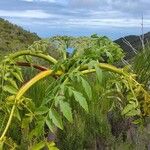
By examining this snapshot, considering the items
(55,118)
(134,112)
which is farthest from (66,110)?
(134,112)

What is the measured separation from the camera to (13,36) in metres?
35.5

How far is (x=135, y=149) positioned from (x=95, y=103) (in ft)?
1.89

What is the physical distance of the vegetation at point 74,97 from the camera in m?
2.78

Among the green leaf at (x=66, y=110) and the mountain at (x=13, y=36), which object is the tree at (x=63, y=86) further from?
the mountain at (x=13, y=36)

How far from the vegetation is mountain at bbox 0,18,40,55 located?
2666 centimetres

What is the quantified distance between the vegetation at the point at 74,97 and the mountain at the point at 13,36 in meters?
26.7

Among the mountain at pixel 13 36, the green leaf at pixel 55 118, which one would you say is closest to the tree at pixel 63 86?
the green leaf at pixel 55 118

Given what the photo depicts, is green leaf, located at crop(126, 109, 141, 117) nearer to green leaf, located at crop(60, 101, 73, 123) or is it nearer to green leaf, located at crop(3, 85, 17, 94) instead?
green leaf, located at crop(60, 101, 73, 123)

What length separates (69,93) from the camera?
2.69m

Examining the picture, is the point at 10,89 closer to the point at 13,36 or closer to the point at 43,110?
the point at 43,110

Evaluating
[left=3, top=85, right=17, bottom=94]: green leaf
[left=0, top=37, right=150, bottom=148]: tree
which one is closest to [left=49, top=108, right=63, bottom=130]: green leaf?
[left=0, top=37, right=150, bottom=148]: tree

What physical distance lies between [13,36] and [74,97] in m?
33.0

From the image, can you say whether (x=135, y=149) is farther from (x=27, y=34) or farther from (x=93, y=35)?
(x=27, y=34)

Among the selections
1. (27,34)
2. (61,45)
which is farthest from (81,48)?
(27,34)
